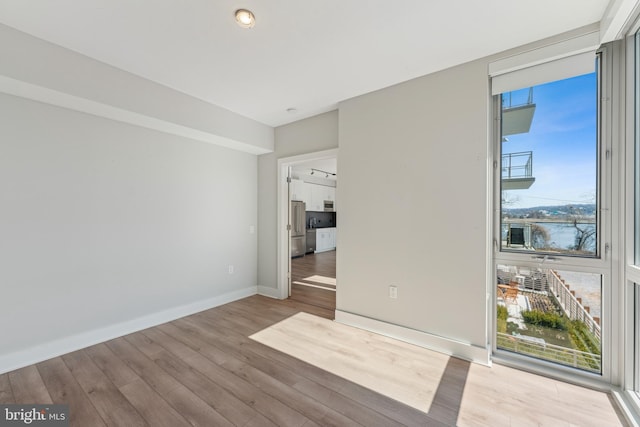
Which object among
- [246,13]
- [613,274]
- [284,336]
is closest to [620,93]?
[613,274]

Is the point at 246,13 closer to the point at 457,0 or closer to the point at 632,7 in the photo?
the point at 457,0

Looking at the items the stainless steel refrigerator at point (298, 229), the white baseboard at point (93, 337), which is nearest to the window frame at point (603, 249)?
the white baseboard at point (93, 337)

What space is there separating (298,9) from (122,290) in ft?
10.6

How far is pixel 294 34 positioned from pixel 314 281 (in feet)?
13.6

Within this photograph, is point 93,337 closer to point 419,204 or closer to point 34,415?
point 34,415

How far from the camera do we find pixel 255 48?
7.13ft

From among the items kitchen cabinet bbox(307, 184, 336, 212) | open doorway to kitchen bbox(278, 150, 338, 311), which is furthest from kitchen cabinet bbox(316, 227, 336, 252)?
kitchen cabinet bbox(307, 184, 336, 212)

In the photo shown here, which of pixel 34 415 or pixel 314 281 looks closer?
pixel 34 415

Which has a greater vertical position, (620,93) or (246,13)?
(246,13)

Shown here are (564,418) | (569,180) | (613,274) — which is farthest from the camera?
(569,180)

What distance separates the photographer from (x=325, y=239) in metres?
9.01

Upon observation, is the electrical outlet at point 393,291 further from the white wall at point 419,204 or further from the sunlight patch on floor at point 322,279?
the sunlight patch on floor at point 322,279

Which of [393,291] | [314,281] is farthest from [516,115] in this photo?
[314,281]

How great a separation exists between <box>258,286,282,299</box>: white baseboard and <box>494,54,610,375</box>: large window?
9.45 feet
